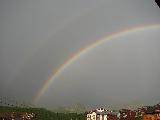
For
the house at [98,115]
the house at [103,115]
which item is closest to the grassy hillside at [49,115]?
the house at [98,115]

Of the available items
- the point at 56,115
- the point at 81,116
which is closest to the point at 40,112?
the point at 56,115

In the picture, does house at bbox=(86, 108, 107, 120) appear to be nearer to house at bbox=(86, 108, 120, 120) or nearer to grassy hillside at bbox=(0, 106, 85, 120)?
house at bbox=(86, 108, 120, 120)

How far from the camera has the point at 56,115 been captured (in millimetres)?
145375

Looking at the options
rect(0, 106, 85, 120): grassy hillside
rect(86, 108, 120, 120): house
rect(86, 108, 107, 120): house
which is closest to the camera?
rect(86, 108, 120, 120): house

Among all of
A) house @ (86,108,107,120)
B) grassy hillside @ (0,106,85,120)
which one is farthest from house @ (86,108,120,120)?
grassy hillside @ (0,106,85,120)

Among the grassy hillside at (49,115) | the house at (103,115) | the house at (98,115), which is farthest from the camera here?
the grassy hillside at (49,115)

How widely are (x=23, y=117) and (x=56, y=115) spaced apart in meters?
41.4

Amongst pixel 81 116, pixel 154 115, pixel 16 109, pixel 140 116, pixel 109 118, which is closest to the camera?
pixel 154 115

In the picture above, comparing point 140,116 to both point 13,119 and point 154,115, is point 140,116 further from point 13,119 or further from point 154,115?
point 154,115

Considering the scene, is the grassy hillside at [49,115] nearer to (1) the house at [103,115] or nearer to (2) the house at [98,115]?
(2) the house at [98,115]

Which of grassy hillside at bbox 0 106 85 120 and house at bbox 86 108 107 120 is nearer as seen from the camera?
house at bbox 86 108 107 120

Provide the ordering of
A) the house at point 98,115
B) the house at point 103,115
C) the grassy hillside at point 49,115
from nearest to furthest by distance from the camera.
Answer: the house at point 103,115 < the house at point 98,115 < the grassy hillside at point 49,115

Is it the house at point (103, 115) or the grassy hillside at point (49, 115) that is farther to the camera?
the grassy hillside at point (49, 115)

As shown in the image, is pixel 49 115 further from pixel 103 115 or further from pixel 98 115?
pixel 103 115
